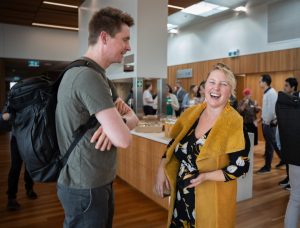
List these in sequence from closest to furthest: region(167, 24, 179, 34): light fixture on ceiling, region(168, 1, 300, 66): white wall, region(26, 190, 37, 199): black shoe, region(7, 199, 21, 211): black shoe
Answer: region(7, 199, 21, 211): black shoe → region(26, 190, 37, 199): black shoe → region(168, 1, 300, 66): white wall → region(167, 24, 179, 34): light fixture on ceiling

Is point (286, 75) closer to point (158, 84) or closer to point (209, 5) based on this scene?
point (209, 5)

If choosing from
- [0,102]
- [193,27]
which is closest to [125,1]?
Result: [193,27]

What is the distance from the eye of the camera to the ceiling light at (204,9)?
28.3ft

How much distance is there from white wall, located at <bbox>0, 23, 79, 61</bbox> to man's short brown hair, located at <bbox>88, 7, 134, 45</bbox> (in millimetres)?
10434

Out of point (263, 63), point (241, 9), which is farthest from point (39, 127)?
point (241, 9)

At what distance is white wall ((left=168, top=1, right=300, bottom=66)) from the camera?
8.77m

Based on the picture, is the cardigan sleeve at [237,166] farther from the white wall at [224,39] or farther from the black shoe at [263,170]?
the white wall at [224,39]

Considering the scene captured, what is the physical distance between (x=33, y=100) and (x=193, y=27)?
1128 centimetres

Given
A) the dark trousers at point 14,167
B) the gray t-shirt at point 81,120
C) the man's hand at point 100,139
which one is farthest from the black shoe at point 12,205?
Answer: the man's hand at point 100,139

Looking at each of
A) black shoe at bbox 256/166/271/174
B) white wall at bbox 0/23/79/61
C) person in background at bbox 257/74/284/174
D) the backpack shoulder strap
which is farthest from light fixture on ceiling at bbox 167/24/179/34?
the backpack shoulder strap

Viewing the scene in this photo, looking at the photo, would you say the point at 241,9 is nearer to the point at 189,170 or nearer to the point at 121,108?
the point at 189,170

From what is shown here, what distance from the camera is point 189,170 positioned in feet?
5.76

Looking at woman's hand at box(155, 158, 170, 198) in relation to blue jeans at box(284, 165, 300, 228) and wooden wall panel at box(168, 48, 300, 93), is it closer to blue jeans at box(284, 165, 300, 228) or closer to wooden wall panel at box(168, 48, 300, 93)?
blue jeans at box(284, 165, 300, 228)

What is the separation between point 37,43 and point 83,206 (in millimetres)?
10843
